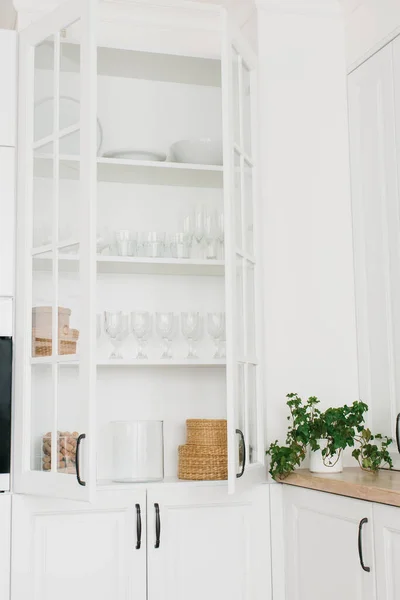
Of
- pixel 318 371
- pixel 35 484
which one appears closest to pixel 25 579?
pixel 35 484

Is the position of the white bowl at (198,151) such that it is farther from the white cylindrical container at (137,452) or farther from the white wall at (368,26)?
the white cylindrical container at (137,452)

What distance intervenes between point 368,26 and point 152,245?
1143 millimetres

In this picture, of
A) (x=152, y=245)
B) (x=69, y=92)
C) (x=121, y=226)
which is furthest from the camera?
(x=121, y=226)

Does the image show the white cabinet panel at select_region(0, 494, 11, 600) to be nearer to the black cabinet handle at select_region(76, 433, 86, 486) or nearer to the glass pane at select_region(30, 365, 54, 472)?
the glass pane at select_region(30, 365, 54, 472)

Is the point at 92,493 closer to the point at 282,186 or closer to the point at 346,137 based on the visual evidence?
the point at 282,186

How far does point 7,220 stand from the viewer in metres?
2.67

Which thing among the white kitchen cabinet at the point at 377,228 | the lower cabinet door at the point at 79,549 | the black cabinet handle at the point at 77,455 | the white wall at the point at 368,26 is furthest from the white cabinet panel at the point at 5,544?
the white wall at the point at 368,26

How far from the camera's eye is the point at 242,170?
2.77m

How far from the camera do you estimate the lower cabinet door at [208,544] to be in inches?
102

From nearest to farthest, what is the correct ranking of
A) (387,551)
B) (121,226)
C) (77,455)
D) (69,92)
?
(387,551) → (77,455) → (69,92) → (121,226)

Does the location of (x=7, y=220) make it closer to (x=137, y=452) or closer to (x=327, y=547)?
(x=137, y=452)

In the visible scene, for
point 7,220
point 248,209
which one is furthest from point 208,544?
point 7,220

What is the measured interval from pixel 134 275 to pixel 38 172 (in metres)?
0.58

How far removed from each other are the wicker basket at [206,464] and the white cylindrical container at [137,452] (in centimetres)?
10
